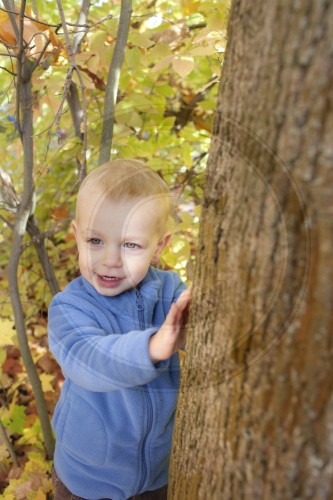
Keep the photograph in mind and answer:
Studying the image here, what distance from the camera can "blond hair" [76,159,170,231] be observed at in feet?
3.13

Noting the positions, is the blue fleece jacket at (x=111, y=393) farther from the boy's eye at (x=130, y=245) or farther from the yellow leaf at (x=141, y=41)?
the yellow leaf at (x=141, y=41)

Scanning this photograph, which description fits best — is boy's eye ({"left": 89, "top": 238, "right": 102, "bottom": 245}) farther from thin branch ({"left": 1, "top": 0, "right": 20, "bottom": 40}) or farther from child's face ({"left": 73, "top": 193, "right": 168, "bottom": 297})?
thin branch ({"left": 1, "top": 0, "right": 20, "bottom": 40})

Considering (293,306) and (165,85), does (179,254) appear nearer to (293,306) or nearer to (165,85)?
(293,306)

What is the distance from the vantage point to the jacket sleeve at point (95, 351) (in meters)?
0.91

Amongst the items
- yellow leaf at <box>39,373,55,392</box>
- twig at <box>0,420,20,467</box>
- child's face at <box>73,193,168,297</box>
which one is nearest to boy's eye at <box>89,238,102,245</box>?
child's face at <box>73,193,168,297</box>

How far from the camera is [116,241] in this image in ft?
3.16

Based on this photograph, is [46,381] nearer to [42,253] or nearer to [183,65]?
[42,253]

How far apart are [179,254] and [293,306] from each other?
0.46m

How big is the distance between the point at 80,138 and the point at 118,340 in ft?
2.37

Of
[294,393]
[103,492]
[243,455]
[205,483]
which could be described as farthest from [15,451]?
[294,393]

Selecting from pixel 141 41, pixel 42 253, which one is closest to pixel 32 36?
pixel 141 41

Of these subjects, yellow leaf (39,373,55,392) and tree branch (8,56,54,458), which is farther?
yellow leaf (39,373,55,392)

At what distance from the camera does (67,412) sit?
117 centimetres

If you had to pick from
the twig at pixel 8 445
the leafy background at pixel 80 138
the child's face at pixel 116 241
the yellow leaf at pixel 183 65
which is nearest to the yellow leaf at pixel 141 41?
the leafy background at pixel 80 138
